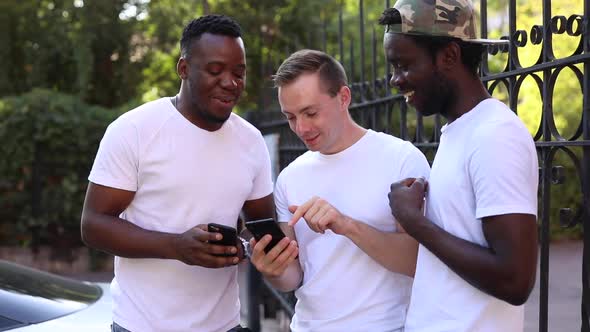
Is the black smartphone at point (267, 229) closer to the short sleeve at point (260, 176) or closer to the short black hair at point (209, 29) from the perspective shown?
the short sleeve at point (260, 176)

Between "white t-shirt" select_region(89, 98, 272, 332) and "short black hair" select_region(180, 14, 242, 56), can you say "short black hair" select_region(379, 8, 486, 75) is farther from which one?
"white t-shirt" select_region(89, 98, 272, 332)

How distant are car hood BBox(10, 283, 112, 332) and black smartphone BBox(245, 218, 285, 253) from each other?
48.0 inches

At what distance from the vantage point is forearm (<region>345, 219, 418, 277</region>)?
94.0 inches

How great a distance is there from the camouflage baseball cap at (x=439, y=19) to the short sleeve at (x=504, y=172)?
1.03ft

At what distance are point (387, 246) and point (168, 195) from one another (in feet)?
2.75

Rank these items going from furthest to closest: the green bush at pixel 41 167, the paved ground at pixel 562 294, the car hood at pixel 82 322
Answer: the green bush at pixel 41 167, the paved ground at pixel 562 294, the car hood at pixel 82 322

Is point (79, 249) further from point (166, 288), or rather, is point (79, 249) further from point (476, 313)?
point (476, 313)

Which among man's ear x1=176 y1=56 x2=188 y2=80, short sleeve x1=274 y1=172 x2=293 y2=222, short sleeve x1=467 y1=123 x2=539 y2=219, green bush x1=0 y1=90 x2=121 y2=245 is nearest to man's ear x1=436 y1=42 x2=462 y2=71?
short sleeve x1=467 y1=123 x2=539 y2=219

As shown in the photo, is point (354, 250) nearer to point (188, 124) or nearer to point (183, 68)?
point (188, 124)

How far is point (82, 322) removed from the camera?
3.47 metres

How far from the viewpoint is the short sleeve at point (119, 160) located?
2727mm

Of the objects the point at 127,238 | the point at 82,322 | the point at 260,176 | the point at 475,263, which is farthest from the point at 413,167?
the point at 82,322

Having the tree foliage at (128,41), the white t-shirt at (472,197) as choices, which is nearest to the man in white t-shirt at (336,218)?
the white t-shirt at (472,197)

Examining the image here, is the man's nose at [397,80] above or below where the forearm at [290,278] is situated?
above
